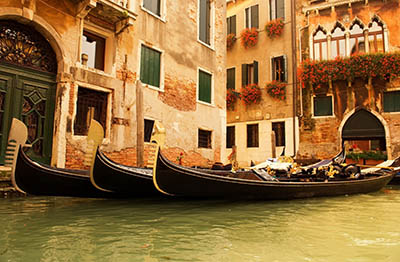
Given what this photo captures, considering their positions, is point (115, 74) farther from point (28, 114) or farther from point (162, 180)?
point (162, 180)

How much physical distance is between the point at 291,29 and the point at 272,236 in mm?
11665

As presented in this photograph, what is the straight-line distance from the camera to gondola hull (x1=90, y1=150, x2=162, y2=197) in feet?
14.1

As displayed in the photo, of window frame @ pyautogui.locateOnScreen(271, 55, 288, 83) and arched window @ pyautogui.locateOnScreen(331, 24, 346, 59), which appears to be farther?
window frame @ pyautogui.locateOnScreen(271, 55, 288, 83)

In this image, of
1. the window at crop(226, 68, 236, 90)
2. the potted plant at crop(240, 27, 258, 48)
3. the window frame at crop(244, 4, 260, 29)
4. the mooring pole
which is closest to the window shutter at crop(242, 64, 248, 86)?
the window at crop(226, 68, 236, 90)

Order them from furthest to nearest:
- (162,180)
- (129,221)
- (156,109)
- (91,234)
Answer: (156,109), (162,180), (129,221), (91,234)

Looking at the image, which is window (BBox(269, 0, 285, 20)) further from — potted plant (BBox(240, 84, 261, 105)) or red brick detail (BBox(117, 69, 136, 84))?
red brick detail (BBox(117, 69, 136, 84))

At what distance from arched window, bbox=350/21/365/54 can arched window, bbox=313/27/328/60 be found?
926 millimetres

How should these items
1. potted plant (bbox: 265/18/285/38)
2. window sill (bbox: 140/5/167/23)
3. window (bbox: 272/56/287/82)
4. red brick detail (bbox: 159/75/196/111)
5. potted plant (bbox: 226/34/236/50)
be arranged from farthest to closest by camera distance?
1. potted plant (bbox: 226/34/236/50)
2. window (bbox: 272/56/287/82)
3. potted plant (bbox: 265/18/285/38)
4. red brick detail (bbox: 159/75/196/111)
5. window sill (bbox: 140/5/167/23)

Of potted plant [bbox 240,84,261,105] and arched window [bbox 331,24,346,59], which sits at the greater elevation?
arched window [bbox 331,24,346,59]

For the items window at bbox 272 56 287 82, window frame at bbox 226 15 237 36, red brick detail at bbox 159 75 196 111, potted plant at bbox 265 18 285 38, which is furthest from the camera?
window frame at bbox 226 15 237 36

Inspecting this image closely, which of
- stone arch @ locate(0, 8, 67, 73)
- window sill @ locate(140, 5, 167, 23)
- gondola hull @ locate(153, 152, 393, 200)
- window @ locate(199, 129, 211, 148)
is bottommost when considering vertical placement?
gondola hull @ locate(153, 152, 393, 200)

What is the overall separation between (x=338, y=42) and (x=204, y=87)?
20.1ft

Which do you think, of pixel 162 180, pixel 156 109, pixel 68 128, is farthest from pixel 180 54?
pixel 162 180

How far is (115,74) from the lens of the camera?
22.7 feet
